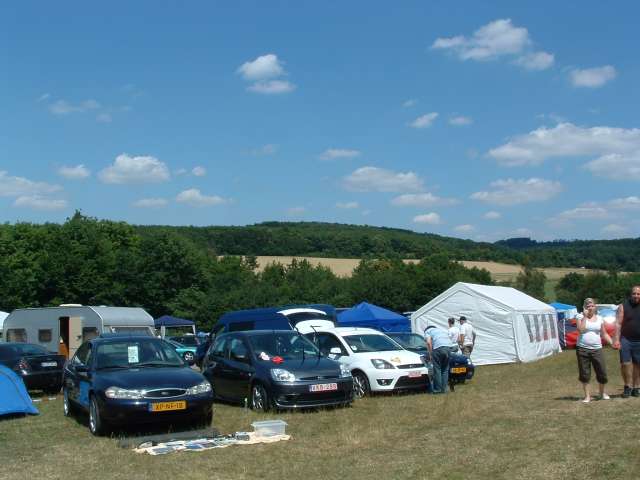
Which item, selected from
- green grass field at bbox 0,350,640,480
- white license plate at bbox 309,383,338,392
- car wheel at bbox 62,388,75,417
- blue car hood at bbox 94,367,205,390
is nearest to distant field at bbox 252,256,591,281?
car wheel at bbox 62,388,75,417

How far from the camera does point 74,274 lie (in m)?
53.7

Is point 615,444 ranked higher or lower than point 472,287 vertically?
lower

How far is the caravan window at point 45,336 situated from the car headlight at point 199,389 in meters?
16.2

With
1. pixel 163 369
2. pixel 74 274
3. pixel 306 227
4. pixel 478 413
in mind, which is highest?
pixel 306 227

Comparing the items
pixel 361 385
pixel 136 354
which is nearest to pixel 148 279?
pixel 361 385

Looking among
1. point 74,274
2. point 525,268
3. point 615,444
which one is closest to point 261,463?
point 615,444

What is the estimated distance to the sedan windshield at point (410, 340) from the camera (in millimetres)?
18938

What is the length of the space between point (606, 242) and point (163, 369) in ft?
317

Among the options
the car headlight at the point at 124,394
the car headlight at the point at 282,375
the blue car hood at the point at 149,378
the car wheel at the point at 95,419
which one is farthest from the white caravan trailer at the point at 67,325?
the car headlight at the point at 124,394

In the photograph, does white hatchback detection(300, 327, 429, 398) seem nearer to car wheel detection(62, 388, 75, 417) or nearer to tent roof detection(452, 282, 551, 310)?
car wheel detection(62, 388, 75, 417)

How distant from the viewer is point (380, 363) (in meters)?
14.9

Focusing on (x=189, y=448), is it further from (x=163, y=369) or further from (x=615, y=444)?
(x=615, y=444)

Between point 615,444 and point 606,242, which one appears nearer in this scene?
point 615,444

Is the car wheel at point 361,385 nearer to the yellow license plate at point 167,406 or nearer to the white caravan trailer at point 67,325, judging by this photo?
the yellow license plate at point 167,406
